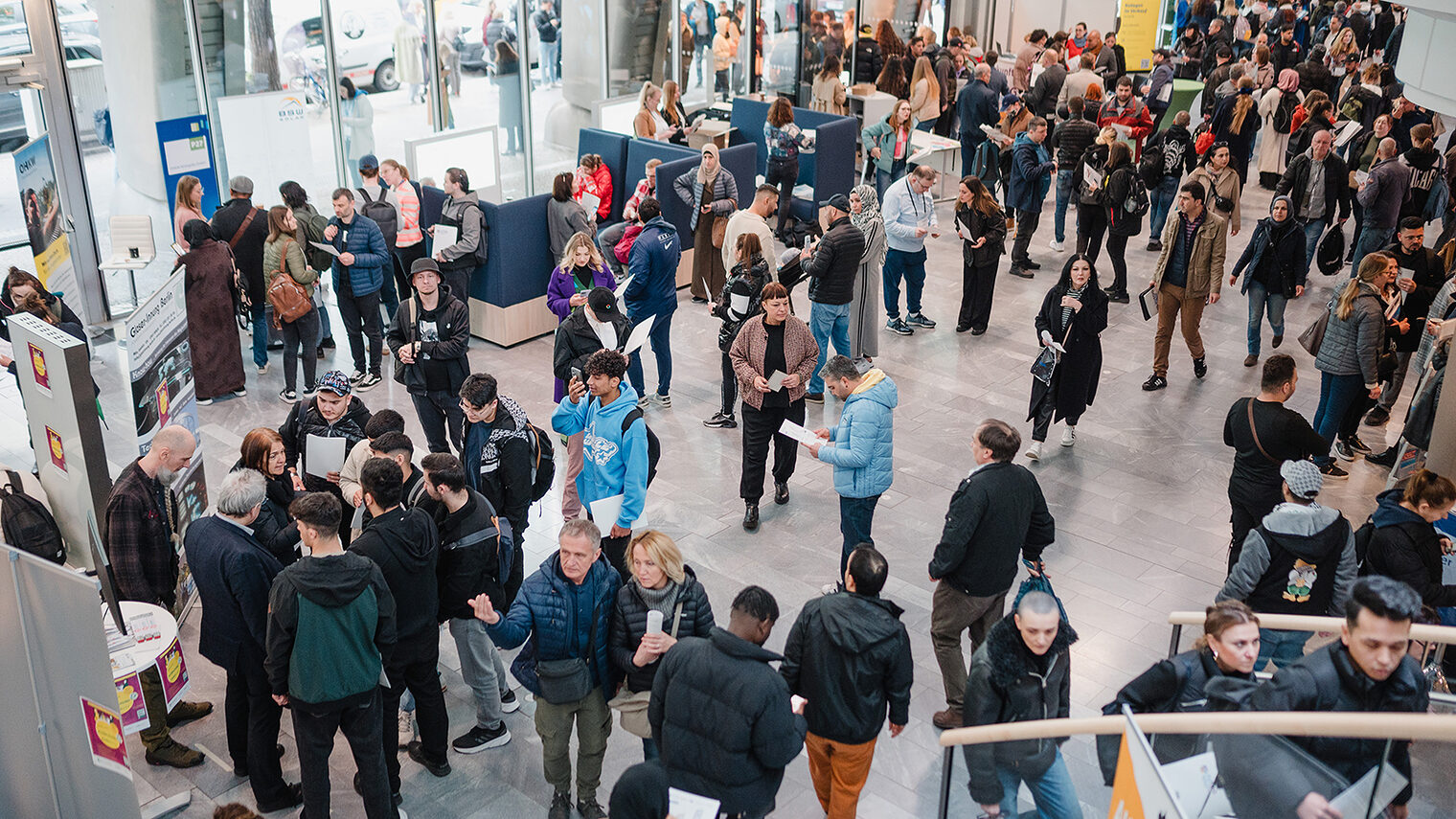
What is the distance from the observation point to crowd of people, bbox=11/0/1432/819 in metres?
→ 4.14

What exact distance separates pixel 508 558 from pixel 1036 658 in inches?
88.3

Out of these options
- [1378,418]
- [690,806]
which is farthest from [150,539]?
[1378,418]

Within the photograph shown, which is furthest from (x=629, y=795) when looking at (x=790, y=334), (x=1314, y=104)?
(x=1314, y=104)

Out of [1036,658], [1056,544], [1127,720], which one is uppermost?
[1127,720]

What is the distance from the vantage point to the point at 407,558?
471 cm

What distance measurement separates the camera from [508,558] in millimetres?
5242

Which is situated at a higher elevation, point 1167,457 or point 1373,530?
point 1373,530

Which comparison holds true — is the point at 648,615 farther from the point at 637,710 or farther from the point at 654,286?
the point at 654,286

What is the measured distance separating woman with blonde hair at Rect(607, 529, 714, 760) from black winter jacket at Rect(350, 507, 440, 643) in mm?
776

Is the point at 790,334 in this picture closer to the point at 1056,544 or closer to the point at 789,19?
the point at 1056,544

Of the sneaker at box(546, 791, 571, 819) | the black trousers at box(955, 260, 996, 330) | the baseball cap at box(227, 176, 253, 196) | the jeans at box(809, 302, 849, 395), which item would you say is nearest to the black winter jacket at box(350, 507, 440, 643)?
the sneaker at box(546, 791, 571, 819)

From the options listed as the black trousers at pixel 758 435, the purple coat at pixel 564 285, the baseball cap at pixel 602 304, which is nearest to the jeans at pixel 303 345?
the purple coat at pixel 564 285

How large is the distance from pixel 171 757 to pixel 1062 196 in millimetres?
10078

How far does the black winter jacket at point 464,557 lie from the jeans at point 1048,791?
7.12 ft
